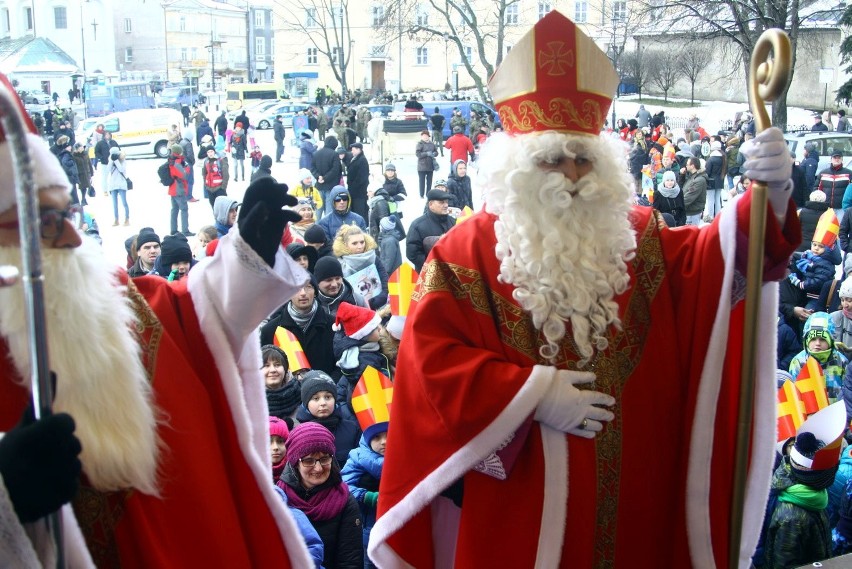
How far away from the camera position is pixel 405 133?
22312 millimetres

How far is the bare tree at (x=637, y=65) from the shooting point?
3825 centimetres

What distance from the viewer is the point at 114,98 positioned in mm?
39312

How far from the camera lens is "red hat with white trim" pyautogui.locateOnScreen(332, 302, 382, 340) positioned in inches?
218

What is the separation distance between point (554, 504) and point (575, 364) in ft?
1.39

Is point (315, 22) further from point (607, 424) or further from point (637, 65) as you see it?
point (607, 424)

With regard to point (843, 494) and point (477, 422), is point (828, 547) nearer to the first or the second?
point (843, 494)

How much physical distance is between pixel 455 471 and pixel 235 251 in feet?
3.46

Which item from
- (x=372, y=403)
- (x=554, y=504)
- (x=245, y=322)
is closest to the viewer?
(x=245, y=322)

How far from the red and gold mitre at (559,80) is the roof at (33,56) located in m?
46.9

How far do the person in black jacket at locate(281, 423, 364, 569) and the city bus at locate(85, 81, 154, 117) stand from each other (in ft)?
121

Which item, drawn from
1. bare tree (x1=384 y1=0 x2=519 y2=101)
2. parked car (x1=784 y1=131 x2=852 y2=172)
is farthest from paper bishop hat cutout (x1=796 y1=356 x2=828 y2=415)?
bare tree (x1=384 y1=0 x2=519 y2=101)

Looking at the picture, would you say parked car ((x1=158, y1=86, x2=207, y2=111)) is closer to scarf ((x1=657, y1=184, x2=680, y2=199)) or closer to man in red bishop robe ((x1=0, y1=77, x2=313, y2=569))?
scarf ((x1=657, y1=184, x2=680, y2=199))

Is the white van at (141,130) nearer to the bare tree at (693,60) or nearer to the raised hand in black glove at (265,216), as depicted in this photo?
the bare tree at (693,60)

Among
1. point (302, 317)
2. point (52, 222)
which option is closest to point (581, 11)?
point (302, 317)
